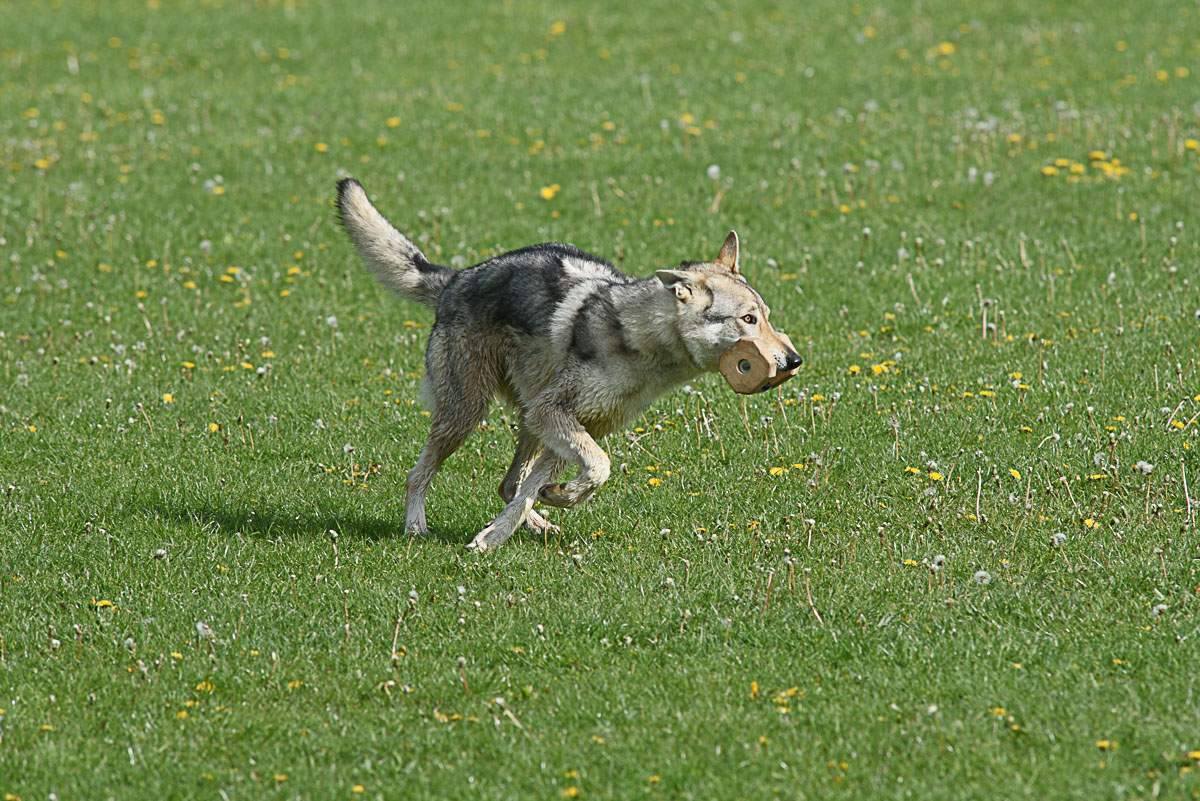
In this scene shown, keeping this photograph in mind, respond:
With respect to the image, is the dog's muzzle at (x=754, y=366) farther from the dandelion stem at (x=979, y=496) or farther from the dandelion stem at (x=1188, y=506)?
the dandelion stem at (x=1188, y=506)

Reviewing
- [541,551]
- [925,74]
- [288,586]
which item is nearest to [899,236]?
[925,74]

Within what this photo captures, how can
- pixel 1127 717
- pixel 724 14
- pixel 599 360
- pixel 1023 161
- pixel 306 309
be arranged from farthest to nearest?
1. pixel 724 14
2. pixel 1023 161
3. pixel 306 309
4. pixel 599 360
5. pixel 1127 717

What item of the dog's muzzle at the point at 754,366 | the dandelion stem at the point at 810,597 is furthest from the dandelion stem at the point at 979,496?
the dog's muzzle at the point at 754,366

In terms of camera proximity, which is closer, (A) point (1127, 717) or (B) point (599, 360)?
(A) point (1127, 717)

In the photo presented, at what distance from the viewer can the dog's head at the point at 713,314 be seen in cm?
879

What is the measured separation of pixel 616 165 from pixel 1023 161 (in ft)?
13.7

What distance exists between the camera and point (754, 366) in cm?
866

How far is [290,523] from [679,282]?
2767 millimetres

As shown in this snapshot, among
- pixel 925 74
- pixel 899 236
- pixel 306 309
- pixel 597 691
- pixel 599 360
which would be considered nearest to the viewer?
pixel 597 691

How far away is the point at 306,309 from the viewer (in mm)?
13820

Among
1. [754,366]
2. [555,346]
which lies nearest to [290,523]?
[555,346]

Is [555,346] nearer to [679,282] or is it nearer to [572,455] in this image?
[572,455]

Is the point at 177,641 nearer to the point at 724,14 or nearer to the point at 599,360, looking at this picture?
the point at 599,360

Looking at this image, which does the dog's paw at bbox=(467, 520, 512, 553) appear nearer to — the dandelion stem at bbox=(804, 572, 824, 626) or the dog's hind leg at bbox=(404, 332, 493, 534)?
the dog's hind leg at bbox=(404, 332, 493, 534)
